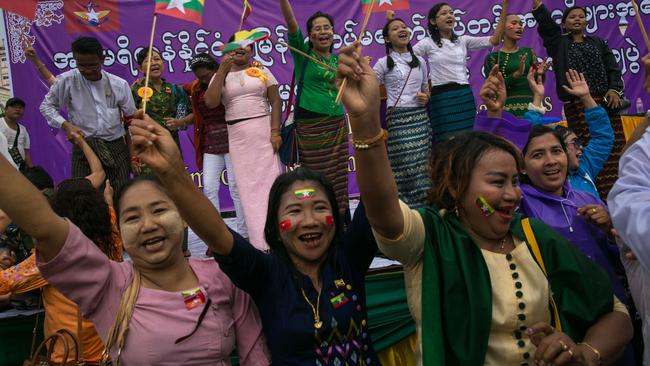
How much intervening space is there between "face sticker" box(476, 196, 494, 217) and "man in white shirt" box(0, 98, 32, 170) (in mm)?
5993

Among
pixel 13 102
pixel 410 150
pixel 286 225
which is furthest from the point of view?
pixel 13 102

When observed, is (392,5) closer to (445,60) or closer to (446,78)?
(445,60)

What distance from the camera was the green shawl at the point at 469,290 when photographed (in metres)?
1.83

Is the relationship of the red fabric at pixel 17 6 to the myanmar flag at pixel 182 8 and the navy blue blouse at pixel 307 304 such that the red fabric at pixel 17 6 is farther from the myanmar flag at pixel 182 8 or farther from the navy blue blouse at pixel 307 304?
the navy blue blouse at pixel 307 304

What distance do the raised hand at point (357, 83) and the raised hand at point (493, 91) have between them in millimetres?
1327

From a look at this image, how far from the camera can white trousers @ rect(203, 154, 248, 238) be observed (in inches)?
193

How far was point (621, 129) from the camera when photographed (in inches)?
208

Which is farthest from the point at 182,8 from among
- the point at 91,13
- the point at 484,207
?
the point at 91,13

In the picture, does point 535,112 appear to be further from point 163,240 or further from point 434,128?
point 163,240

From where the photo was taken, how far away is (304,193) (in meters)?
2.20

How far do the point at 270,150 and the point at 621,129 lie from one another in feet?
9.69

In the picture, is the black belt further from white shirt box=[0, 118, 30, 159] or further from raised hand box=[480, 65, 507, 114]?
white shirt box=[0, 118, 30, 159]

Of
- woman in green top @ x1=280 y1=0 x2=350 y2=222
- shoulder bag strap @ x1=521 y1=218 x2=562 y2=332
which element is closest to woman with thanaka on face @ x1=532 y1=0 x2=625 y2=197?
woman in green top @ x1=280 y1=0 x2=350 y2=222

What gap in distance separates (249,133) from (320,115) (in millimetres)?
558
